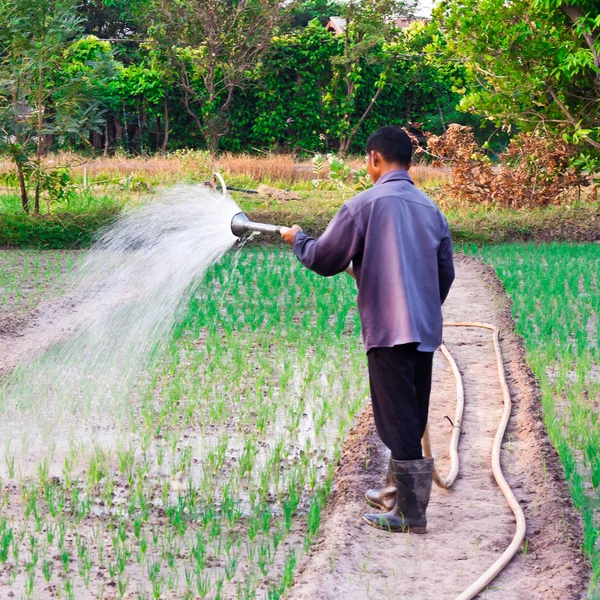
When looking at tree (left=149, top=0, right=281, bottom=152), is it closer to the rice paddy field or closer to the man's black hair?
the rice paddy field

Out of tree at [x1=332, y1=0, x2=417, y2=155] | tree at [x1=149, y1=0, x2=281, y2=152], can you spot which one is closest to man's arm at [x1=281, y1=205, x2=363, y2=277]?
tree at [x1=149, y1=0, x2=281, y2=152]

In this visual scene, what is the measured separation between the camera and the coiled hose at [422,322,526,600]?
2.99 meters

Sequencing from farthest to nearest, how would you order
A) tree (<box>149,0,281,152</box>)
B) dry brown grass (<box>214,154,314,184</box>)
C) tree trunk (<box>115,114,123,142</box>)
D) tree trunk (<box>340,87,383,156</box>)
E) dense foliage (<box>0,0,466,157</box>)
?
tree trunk (<box>340,87,383,156</box>) → tree trunk (<box>115,114,123,142</box>) → dense foliage (<box>0,0,466,157</box>) → tree (<box>149,0,281,152</box>) → dry brown grass (<box>214,154,314,184</box>)

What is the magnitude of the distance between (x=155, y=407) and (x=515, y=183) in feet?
29.2

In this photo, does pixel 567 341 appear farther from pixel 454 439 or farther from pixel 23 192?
pixel 23 192

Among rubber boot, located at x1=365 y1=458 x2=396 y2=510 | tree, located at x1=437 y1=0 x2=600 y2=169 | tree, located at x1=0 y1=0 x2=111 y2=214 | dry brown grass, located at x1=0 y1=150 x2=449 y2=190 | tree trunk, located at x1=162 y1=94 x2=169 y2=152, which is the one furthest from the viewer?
tree trunk, located at x1=162 y1=94 x2=169 y2=152

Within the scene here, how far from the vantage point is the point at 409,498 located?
134 inches

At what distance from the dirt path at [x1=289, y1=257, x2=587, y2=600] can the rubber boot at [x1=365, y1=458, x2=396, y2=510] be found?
7 centimetres

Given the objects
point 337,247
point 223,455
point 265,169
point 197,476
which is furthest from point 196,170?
point 337,247

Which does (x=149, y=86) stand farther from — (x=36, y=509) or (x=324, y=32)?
(x=36, y=509)

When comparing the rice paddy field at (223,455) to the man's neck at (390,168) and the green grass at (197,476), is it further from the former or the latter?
the man's neck at (390,168)

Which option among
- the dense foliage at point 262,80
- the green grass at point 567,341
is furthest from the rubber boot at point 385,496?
the dense foliage at point 262,80

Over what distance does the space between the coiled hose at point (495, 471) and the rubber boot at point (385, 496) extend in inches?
7.7

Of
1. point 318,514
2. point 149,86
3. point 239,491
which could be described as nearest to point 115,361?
point 239,491
